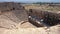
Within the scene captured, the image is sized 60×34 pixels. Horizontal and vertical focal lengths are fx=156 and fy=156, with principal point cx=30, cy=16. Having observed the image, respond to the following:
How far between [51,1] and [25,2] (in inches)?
21.3

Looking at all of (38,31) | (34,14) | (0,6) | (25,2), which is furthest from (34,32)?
(25,2)

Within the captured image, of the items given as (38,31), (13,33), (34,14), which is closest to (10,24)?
(13,33)

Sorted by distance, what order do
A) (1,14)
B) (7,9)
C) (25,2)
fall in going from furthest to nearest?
(25,2) < (7,9) < (1,14)

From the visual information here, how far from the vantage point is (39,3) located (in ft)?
10.1

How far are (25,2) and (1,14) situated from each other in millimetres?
1098

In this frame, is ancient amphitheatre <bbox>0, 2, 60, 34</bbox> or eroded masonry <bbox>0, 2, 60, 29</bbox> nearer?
ancient amphitheatre <bbox>0, 2, 60, 34</bbox>

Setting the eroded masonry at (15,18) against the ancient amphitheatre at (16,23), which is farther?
the eroded masonry at (15,18)

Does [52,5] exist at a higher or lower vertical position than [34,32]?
lower

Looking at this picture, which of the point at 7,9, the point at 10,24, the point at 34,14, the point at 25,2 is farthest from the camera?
the point at 25,2

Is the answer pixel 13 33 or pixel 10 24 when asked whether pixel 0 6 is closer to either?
pixel 10 24

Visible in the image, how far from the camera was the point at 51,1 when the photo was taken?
121 inches

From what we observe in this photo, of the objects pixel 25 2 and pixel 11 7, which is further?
pixel 25 2

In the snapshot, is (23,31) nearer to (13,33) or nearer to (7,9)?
(13,33)

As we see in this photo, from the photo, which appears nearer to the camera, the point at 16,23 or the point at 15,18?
the point at 16,23
